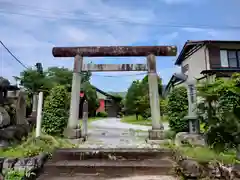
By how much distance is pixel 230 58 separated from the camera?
1755 centimetres

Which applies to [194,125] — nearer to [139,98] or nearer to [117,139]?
[117,139]

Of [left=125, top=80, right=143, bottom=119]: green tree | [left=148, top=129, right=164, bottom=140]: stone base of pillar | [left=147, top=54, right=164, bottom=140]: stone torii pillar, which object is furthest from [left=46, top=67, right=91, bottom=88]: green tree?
[left=148, top=129, right=164, bottom=140]: stone base of pillar

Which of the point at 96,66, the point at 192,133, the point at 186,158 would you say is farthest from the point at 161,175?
the point at 96,66

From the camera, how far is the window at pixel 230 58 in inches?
685

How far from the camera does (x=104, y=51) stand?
8484 mm

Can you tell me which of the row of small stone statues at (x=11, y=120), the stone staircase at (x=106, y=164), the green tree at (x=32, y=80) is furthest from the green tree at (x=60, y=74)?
the stone staircase at (x=106, y=164)

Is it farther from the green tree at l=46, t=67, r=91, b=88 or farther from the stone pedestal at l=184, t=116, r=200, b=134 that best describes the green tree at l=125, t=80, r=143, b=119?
the stone pedestal at l=184, t=116, r=200, b=134

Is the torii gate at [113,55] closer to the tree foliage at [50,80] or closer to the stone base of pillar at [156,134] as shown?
the stone base of pillar at [156,134]

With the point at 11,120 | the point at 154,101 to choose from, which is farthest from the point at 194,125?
the point at 11,120

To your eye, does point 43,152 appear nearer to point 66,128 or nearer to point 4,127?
point 4,127

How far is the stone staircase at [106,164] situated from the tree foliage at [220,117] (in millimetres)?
1275

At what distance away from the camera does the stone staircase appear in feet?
15.1

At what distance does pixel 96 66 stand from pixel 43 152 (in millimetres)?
4525

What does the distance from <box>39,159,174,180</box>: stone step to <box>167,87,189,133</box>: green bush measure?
235cm
